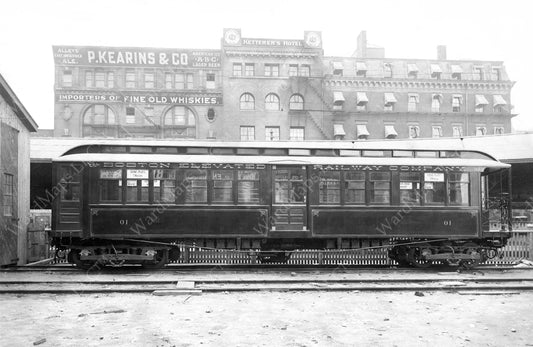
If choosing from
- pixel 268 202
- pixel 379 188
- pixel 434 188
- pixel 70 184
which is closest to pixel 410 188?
pixel 434 188

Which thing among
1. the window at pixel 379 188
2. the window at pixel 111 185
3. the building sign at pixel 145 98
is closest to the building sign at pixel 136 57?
the building sign at pixel 145 98

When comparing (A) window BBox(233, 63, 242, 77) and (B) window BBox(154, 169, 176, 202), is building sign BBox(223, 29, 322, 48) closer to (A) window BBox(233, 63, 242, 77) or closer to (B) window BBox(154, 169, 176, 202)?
(A) window BBox(233, 63, 242, 77)

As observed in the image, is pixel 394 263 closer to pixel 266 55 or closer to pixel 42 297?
pixel 42 297

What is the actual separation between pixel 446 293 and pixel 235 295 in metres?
4.50

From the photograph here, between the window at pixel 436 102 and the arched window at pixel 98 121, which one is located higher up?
the window at pixel 436 102

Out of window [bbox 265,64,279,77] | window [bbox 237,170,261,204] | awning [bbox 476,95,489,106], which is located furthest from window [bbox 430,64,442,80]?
window [bbox 237,170,261,204]

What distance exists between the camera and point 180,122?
50500mm

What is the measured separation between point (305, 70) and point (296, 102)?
3203 millimetres

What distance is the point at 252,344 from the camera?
722 cm

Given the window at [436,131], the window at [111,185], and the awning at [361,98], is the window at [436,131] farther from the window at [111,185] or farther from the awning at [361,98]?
the window at [111,185]

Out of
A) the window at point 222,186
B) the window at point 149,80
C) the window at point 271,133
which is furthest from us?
the window at point 271,133

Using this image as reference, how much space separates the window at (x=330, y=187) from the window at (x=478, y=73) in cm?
4567

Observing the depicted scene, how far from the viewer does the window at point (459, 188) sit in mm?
15164

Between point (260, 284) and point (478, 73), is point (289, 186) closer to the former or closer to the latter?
point (260, 284)
